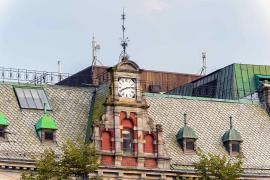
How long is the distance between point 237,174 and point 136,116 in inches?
430

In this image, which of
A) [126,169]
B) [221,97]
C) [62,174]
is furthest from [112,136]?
[221,97]

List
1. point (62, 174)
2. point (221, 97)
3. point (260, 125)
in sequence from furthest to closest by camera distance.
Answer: point (221, 97)
point (260, 125)
point (62, 174)

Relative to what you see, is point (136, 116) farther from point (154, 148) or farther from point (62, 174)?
point (62, 174)

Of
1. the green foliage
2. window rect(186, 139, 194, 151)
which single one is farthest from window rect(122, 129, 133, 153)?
the green foliage

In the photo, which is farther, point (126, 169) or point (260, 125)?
point (260, 125)

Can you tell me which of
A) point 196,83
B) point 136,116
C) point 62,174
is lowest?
point 62,174

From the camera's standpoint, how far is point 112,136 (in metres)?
108

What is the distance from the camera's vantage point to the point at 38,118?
109375 mm

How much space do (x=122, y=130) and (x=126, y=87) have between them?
3776mm

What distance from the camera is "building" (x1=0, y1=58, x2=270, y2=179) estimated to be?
10725 centimetres

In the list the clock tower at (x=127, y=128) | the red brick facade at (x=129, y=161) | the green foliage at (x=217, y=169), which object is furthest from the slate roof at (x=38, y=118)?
the green foliage at (x=217, y=169)

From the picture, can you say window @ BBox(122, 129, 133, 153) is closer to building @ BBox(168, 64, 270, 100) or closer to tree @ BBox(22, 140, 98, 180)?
tree @ BBox(22, 140, 98, 180)

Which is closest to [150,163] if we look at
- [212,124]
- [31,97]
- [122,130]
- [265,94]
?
[122,130]

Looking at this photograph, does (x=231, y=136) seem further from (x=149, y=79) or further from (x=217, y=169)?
(x=149, y=79)
